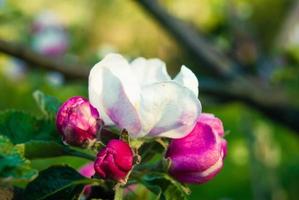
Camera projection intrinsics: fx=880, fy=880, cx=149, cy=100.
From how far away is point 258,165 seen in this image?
2.59 meters

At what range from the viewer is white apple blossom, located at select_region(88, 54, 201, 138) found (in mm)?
897

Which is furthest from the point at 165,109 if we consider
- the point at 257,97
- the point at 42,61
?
the point at 257,97

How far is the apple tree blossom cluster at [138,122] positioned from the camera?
89 cm

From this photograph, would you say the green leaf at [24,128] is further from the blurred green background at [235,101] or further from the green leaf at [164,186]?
the blurred green background at [235,101]

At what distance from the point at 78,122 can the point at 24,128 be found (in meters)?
0.07

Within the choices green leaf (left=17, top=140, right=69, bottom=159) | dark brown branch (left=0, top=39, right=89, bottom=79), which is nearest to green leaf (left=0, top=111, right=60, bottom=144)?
green leaf (left=17, top=140, right=69, bottom=159)

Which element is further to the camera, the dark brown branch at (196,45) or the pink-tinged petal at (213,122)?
the dark brown branch at (196,45)

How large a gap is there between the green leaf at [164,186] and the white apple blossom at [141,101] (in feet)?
0.15

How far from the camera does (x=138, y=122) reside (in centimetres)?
90

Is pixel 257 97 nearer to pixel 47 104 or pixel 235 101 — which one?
pixel 235 101

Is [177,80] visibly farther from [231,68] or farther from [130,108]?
[231,68]

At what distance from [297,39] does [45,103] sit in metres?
3.29

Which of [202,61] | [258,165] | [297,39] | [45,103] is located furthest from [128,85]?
[297,39]

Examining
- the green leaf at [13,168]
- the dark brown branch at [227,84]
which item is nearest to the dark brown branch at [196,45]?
the dark brown branch at [227,84]
